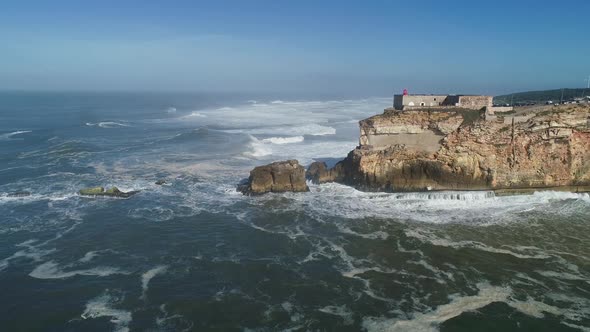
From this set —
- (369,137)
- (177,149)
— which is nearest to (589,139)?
(369,137)

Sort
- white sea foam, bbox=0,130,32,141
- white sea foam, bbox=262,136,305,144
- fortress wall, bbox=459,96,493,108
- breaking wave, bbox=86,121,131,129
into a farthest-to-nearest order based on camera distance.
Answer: breaking wave, bbox=86,121,131,129
white sea foam, bbox=0,130,32,141
white sea foam, bbox=262,136,305,144
fortress wall, bbox=459,96,493,108

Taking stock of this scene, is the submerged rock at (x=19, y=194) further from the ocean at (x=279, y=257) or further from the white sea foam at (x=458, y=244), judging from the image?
the white sea foam at (x=458, y=244)

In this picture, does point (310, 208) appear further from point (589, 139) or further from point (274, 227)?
point (589, 139)

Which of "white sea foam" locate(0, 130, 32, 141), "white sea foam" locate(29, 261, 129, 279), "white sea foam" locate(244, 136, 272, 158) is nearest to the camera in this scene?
"white sea foam" locate(29, 261, 129, 279)

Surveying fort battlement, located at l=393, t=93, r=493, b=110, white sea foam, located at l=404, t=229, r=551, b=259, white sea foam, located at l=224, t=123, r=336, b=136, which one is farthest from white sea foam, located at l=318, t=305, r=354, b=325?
white sea foam, located at l=224, t=123, r=336, b=136

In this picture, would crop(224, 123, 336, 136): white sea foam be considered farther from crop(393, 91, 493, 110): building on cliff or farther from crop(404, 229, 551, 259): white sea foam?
crop(404, 229, 551, 259): white sea foam

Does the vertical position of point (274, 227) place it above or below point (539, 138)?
below

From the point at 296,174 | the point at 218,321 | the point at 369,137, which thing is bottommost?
the point at 218,321
